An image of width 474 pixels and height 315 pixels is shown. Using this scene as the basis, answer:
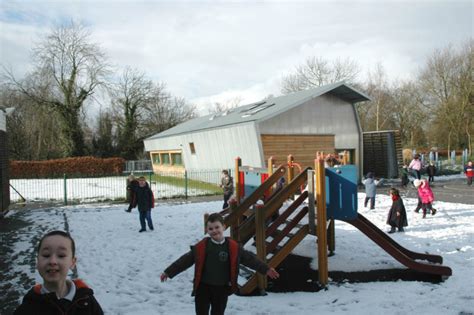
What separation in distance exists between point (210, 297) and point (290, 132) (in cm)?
1836

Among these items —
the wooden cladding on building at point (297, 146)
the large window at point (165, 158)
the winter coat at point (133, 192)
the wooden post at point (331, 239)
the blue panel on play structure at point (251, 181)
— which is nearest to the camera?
the wooden post at point (331, 239)

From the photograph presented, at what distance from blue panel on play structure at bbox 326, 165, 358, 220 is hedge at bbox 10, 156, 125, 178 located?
106 ft

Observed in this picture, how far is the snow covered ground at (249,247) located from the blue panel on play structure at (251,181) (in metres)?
1.72

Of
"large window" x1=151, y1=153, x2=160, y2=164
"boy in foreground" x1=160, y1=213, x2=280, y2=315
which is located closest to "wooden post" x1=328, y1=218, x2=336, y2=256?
"boy in foreground" x1=160, y1=213, x2=280, y2=315

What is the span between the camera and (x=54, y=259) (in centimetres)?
203

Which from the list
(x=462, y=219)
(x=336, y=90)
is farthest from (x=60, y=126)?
(x=462, y=219)

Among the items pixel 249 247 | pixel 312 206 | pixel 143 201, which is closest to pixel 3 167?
pixel 143 201

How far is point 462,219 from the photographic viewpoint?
36.7 feet

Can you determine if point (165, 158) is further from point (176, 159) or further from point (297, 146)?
point (297, 146)

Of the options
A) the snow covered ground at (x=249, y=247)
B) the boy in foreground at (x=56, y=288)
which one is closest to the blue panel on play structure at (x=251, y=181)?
the snow covered ground at (x=249, y=247)

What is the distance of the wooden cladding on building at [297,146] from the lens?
2083 centimetres

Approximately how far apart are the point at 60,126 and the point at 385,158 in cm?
3286

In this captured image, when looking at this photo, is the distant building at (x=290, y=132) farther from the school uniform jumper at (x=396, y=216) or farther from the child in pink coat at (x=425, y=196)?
the school uniform jumper at (x=396, y=216)

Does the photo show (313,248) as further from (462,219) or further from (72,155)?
(72,155)
